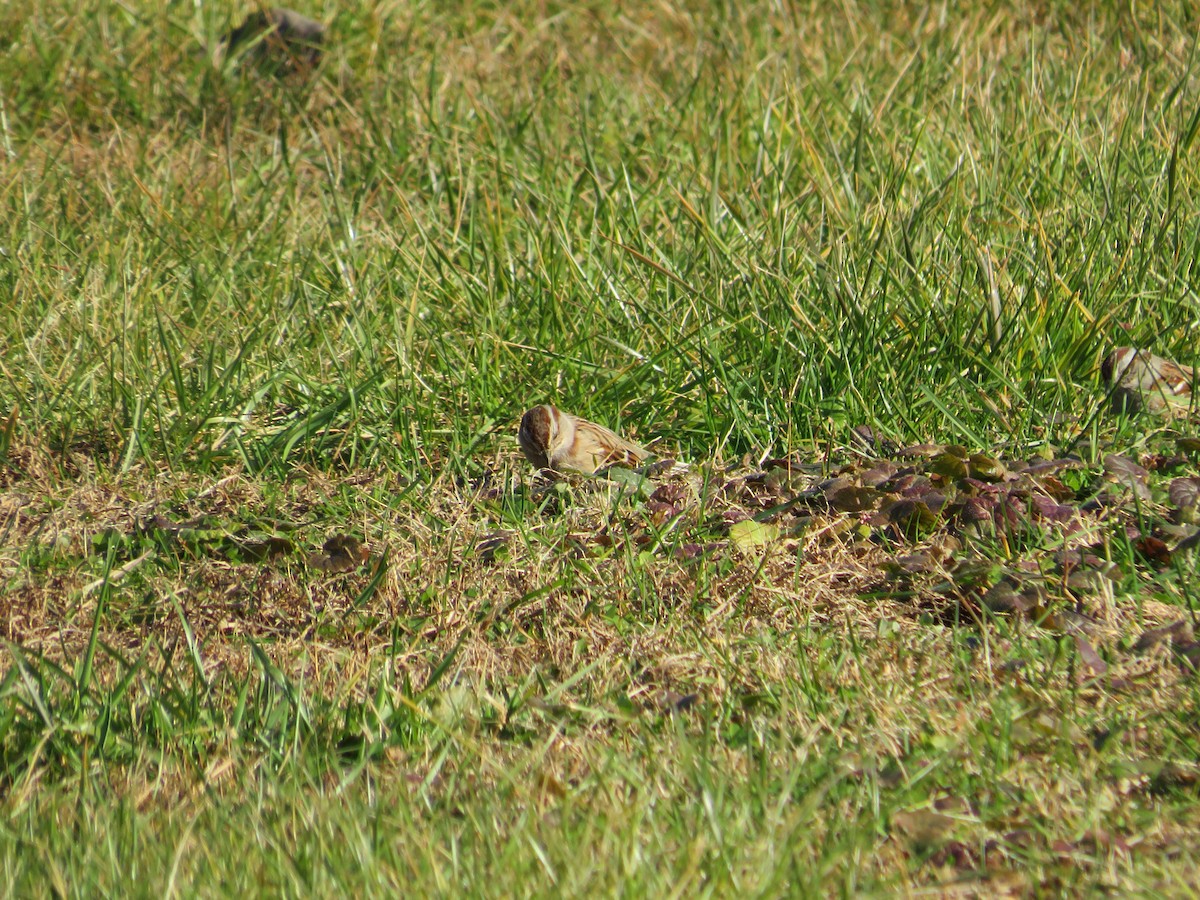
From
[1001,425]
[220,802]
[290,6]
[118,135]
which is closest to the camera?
[220,802]

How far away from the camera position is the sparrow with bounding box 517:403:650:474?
174 inches

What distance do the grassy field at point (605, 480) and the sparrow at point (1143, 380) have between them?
90 millimetres

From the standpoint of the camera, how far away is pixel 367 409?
480cm

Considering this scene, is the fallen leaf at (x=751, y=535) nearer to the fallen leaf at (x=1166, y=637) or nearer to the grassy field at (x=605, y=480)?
the grassy field at (x=605, y=480)

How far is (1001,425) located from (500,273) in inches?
78.1

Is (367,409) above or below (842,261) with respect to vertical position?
below

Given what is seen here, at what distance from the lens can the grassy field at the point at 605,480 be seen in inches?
113

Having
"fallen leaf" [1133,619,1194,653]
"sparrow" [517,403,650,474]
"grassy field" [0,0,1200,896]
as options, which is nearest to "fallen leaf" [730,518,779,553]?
"grassy field" [0,0,1200,896]

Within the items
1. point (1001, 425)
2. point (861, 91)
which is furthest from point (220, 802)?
point (861, 91)

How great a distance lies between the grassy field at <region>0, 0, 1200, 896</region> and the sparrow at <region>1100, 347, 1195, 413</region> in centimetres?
9

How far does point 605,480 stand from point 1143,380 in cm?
176

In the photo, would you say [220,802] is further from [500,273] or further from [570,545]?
[500,273]

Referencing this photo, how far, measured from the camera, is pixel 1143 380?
14.5 feet

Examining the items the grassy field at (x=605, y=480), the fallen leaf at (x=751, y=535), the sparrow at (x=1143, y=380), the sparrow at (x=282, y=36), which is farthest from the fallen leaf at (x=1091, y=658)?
the sparrow at (x=282, y=36)
